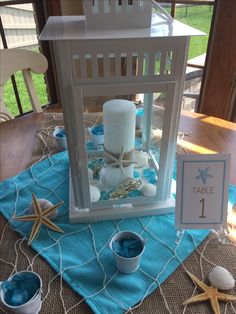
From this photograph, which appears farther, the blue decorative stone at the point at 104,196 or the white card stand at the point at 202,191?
the blue decorative stone at the point at 104,196

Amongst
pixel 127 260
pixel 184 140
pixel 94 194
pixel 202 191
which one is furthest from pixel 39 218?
pixel 184 140

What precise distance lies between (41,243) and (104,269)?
6.3 inches

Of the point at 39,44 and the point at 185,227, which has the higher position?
the point at 39,44

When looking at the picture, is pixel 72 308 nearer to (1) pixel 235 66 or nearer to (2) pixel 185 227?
(2) pixel 185 227

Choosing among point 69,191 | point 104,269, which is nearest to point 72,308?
point 104,269

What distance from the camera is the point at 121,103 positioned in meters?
0.61

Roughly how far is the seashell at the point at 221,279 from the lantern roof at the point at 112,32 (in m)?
0.45

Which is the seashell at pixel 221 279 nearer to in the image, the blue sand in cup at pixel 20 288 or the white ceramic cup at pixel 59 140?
the blue sand in cup at pixel 20 288

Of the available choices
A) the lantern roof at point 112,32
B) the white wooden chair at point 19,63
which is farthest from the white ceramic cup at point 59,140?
the lantern roof at point 112,32

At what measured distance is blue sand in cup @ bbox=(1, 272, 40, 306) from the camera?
463mm

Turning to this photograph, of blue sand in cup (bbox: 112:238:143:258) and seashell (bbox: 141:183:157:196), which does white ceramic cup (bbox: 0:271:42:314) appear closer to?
blue sand in cup (bbox: 112:238:143:258)

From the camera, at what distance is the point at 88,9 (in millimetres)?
521

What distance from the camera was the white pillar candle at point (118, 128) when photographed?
1.98 feet

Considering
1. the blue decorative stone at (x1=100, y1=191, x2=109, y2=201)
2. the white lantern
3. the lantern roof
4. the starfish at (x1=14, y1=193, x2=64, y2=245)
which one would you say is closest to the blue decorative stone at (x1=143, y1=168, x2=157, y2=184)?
the white lantern
